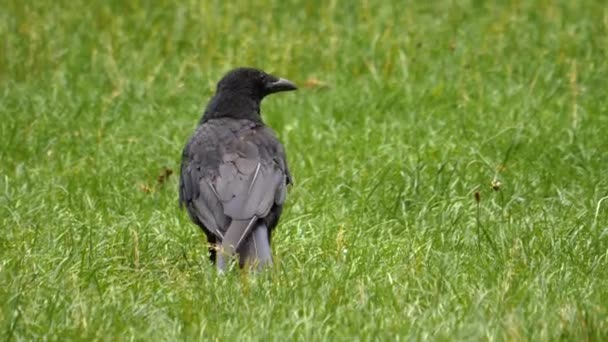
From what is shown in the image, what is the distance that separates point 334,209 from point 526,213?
1022 mm

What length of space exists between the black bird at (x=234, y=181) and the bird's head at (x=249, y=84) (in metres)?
0.05

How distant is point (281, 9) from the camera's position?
37.1 ft

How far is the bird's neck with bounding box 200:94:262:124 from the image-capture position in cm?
748

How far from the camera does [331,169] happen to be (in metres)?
8.10

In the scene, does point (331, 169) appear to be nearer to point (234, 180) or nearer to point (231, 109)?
point (231, 109)

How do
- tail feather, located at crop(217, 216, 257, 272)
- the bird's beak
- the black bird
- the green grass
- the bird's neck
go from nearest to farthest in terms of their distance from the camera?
the green grass → tail feather, located at crop(217, 216, 257, 272) → the black bird → the bird's neck → the bird's beak

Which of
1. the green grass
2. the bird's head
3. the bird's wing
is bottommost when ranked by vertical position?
the green grass

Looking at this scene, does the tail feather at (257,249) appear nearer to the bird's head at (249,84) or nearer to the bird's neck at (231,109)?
the bird's neck at (231,109)

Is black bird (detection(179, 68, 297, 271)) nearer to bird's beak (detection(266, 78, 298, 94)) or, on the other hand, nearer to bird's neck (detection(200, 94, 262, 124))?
bird's neck (detection(200, 94, 262, 124))

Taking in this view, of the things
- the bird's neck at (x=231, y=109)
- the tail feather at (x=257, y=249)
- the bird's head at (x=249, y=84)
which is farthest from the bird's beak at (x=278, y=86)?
the tail feather at (x=257, y=249)

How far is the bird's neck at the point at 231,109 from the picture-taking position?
24.6 feet

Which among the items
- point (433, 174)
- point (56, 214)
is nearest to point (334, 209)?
point (433, 174)

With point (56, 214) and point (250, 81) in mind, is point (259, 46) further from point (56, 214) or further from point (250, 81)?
Answer: point (56, 214)

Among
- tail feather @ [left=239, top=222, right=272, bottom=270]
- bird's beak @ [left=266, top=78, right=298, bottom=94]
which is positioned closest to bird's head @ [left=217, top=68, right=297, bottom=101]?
bird's beak @ [left=266, top=78, right=298, bottom=94]
